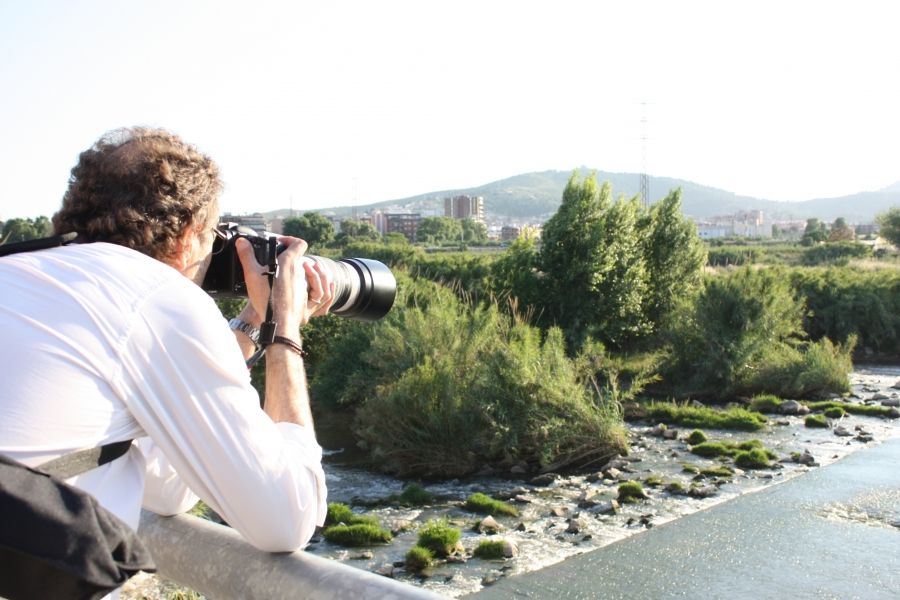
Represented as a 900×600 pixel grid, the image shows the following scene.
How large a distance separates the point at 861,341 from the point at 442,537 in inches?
678

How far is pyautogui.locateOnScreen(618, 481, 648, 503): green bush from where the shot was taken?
11.0 metres

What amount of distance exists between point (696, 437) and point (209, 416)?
13.6 m

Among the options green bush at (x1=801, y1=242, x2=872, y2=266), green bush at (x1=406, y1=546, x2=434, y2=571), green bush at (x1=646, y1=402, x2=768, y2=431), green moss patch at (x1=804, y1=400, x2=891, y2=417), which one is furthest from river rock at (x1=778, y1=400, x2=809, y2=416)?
green bush at (x1=801, y1=242, x2=872, y2=266)

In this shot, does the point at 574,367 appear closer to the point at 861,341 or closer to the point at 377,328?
the point at 377,328

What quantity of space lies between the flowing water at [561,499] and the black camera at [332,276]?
607 cm

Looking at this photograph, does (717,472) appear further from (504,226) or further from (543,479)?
(504,226)

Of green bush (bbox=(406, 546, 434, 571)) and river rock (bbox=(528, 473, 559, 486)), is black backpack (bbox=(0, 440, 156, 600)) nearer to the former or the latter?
green bush (bbox=(406, 546, 434, 571))

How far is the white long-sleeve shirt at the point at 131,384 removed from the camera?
3.81 feet

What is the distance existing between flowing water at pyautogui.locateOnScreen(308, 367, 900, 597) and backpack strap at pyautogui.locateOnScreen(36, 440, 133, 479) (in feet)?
22.2

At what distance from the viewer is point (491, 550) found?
916cm

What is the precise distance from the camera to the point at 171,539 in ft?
5.51

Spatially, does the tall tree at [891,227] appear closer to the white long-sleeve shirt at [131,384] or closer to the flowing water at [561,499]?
the flowing water at [561,499]

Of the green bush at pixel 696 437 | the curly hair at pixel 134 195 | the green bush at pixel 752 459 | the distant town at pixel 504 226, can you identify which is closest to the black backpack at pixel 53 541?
the curly hair at pixel 134 195

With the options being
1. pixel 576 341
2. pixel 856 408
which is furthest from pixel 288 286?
pixel 576 341
